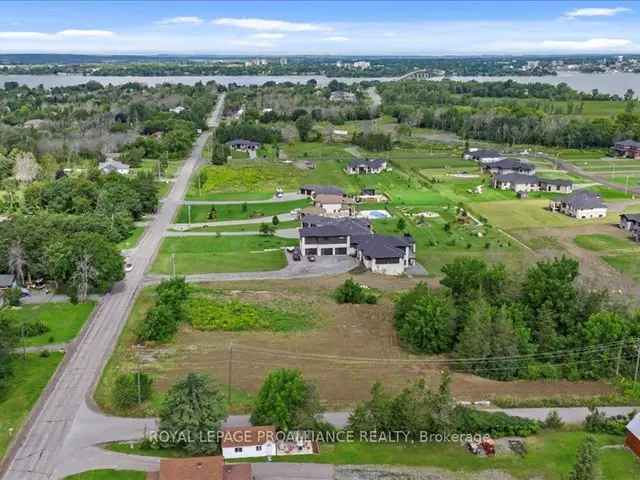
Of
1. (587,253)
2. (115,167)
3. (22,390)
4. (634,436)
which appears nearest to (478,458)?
(634,436)

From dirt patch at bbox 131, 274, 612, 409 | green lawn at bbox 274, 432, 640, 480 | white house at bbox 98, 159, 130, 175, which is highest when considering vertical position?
white house at bbox 98, 159, 130, 175

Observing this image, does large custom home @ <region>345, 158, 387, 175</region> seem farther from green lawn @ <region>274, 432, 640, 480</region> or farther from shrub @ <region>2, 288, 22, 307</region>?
green lawn @ <region>274, 432, 640, 480</region>

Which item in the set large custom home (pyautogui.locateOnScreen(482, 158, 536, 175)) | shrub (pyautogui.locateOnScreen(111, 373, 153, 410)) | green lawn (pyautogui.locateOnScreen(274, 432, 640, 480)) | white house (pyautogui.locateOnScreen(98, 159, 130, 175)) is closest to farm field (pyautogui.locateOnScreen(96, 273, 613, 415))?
shrub (pyautogui.locateOnScreen(111, 373, 153, 410))

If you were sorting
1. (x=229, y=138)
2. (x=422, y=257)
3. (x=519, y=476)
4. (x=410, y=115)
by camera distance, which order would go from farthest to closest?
(x=410, y=115) < (x=229, y=138) < (x=422, y=257) < (x=519, y=476)

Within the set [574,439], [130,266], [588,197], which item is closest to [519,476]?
[574,439]

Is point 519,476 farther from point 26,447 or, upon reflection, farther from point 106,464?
A: point 26,447

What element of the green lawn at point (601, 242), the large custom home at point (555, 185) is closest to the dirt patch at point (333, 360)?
the green lawn at point (601, 242)
